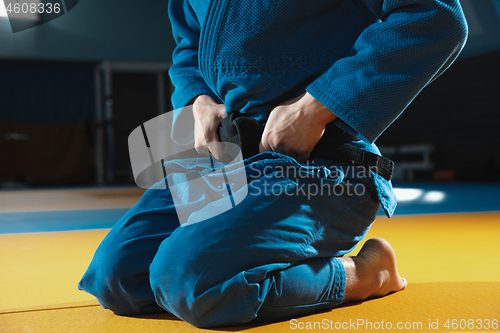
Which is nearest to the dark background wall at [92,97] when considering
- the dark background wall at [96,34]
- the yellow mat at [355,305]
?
the dark background wall at [96,34]

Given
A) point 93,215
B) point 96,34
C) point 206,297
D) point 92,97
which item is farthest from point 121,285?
point 92,97

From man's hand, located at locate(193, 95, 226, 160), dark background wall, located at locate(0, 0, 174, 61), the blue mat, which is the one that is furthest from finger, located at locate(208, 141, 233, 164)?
dark background wall, located at locate(0, 0, 174, 61)

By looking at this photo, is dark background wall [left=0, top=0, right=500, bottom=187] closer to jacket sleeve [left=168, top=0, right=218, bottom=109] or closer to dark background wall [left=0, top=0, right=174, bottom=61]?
dark background wall [left=0, top=0, right=174, bottom=61]

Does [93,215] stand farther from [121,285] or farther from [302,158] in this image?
[302,158]

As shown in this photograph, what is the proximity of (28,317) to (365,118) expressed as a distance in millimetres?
698

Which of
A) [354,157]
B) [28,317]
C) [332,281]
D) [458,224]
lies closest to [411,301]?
[332,281]

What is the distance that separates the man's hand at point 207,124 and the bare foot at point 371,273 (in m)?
0.34

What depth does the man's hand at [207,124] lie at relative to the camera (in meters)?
0.96

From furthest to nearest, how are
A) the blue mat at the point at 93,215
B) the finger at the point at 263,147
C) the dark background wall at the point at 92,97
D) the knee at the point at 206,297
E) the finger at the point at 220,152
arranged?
the dark background wall at the point at 92,97 → the blue mat at the point at 93,215 → the finger at the point at 220,152 → the finger at the point at 263,147 → the knee at the point at 206,297

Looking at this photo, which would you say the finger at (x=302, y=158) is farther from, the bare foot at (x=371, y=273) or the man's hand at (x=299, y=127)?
the bare foot at (x=371, y=273)

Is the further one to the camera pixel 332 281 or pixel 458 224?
pixel 458 224

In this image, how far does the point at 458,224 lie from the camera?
6.86 ft

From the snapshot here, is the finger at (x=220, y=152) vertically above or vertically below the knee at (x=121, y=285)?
above

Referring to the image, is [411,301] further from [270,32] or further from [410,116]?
[410,116]
